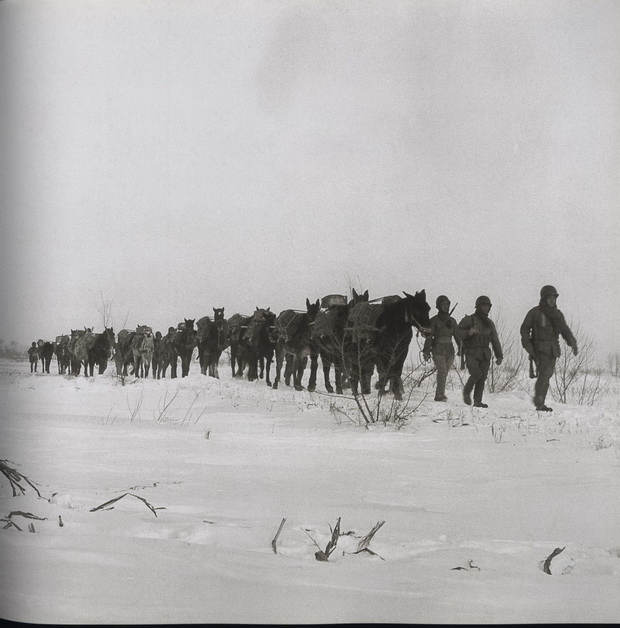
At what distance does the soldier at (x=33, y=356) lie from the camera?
5514 mm

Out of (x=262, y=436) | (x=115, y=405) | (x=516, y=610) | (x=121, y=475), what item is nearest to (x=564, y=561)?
(x=516, y=610)

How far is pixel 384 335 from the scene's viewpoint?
760 cm

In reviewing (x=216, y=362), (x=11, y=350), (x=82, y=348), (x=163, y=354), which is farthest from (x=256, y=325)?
(x=11, y=350)

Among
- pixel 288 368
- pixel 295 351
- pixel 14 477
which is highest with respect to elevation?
pixel 295 351

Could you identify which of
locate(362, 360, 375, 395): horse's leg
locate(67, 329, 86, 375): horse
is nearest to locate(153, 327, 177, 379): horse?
locate(67, 329, 86, 375): horse

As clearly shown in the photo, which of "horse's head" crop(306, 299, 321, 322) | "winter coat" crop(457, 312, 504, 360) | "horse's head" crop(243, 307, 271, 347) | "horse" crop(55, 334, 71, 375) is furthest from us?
"horse's head" crop(243, 307, 271, 347)

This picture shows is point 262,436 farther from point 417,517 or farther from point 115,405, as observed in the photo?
point 417,517

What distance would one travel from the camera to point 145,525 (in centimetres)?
417

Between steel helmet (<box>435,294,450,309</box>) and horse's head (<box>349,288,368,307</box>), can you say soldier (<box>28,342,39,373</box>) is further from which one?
steel helmet (<box>435,294,450,309</box>)

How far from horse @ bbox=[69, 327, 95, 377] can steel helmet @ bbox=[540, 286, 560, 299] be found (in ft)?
12.4

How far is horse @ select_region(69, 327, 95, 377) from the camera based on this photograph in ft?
18.9

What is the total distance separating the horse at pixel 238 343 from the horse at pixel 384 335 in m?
1.22

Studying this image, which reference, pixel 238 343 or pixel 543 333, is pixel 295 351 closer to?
pixel 238 343

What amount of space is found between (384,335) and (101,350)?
119 inches
